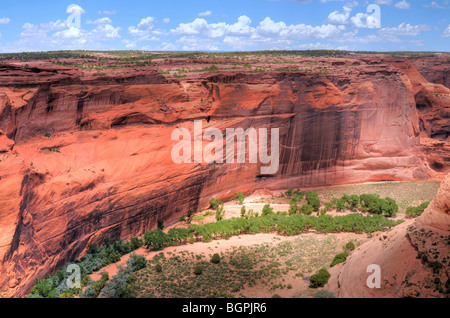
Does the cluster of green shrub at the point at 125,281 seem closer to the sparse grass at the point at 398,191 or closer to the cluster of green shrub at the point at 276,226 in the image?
the cluster of green shrub at the point at 276,226

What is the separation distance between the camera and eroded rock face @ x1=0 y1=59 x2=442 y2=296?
54.9 feet

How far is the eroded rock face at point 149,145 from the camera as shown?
1672cm

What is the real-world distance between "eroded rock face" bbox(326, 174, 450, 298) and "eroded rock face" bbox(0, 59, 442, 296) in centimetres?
1264

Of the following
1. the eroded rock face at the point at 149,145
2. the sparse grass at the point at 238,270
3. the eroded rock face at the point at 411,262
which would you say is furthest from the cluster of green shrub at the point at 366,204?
the eroded rock face at the point at 411,262

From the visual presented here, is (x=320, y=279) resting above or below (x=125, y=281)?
above

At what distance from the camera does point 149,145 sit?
23641 millimetres

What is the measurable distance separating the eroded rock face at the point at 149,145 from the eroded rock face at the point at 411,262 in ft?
41.5

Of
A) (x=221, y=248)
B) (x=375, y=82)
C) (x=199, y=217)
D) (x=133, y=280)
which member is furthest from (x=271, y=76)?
(x=133, y=280)

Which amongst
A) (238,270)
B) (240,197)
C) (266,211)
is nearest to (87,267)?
(238,270)

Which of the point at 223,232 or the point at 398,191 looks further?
the point at 398,191

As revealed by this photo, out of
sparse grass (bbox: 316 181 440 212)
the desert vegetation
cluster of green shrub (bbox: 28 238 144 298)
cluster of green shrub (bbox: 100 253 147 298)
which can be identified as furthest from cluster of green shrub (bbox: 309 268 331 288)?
sparse grass (bbox: 316 181 440 212)

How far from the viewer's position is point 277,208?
27016 millimetres

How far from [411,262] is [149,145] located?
1683 cm

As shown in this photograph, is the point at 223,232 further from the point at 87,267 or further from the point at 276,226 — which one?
the point at 87,267
